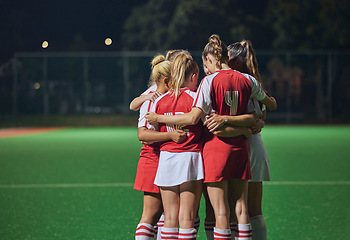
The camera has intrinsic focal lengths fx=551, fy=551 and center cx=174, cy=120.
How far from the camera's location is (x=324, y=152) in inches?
503

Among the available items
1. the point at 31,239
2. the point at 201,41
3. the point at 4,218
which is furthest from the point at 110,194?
the point at 201,41

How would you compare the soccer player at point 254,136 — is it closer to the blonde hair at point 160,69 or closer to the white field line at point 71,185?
the blonde hair at point 160,69

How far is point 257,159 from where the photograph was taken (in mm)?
3973

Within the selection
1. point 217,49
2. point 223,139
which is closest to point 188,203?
point 223,139

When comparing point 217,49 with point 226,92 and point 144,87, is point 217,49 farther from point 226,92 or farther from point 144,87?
point 144,87

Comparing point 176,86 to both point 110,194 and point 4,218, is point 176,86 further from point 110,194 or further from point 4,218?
point 110,194

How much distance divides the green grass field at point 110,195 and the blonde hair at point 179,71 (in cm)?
195

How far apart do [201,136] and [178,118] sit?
0.26 meters

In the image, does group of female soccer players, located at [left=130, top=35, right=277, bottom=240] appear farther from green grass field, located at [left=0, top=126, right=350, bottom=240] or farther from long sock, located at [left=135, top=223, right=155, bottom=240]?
green grass field, located at [left=0, top=126, right=350, bottom=240]

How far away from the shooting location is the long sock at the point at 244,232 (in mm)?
3713

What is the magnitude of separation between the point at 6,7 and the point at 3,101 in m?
11.9

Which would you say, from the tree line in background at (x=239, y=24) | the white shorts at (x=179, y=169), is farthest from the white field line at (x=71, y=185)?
the tree line in background at (x=239, y=24)

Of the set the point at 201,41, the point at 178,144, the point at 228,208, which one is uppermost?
the point at 201,41

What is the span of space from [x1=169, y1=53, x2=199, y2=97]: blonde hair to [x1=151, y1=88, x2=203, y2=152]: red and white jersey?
0.05 metres
